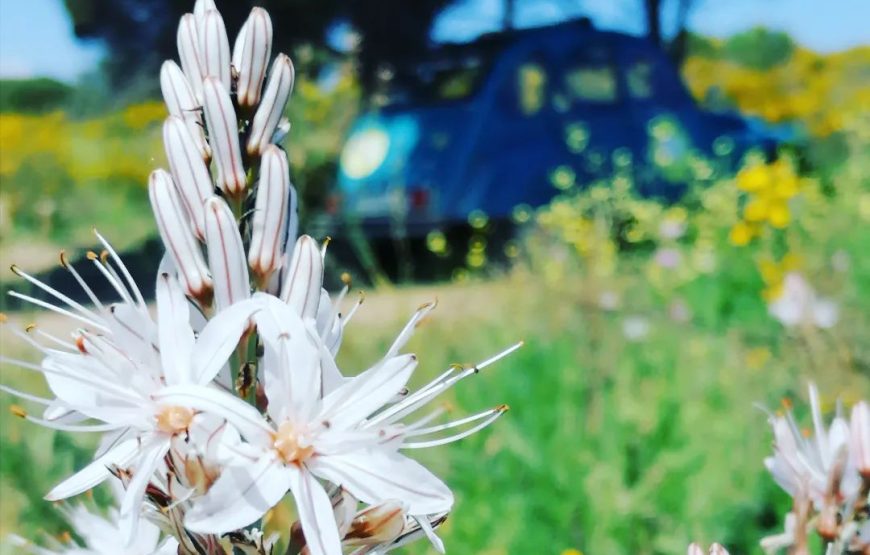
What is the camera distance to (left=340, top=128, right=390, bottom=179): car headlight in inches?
272

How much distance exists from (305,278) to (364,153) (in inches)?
250

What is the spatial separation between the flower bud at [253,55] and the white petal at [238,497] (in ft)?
1.07

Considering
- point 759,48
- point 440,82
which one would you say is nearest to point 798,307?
point 440,82

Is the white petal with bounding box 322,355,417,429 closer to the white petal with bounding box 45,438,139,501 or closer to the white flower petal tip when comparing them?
→ the white petal with bounding box 45,438,139,501

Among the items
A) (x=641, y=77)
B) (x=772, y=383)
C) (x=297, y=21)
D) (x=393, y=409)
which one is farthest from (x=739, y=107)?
(x=393, y=409)

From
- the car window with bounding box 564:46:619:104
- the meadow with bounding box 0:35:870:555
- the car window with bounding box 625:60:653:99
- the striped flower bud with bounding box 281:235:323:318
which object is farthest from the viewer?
Result: the car window with bounding box 625:60:653:99

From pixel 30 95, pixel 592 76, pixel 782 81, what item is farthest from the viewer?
pixel 782 81

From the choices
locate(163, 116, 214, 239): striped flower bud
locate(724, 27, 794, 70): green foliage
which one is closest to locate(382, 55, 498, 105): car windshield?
locate(724, 27, 794, 70): green foliage

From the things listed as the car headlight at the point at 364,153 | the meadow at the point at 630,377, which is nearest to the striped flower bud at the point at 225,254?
the meadow at the point at 630,377

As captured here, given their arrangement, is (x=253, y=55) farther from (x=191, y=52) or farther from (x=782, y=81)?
(x=782, y=81)

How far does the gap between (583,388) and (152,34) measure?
26.9 feet

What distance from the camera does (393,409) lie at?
792mm

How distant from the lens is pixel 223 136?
765 millimetres

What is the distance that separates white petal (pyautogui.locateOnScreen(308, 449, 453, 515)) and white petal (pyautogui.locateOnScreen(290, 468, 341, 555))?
23 millimetres
